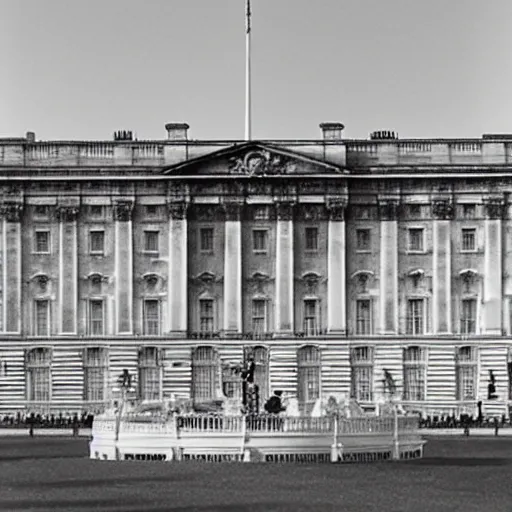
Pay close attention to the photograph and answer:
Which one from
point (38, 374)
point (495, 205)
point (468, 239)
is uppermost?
point (495, 205)

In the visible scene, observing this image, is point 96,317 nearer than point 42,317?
No

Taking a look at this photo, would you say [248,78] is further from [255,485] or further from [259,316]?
[255,485]

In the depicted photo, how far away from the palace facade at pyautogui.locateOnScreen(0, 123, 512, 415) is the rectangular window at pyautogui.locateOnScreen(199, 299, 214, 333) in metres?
0.12

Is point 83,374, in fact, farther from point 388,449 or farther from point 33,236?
point 388,449

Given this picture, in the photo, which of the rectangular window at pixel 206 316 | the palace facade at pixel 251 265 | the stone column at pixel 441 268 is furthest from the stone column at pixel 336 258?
the rectangular window at pixel 206 316

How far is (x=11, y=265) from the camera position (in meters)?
130

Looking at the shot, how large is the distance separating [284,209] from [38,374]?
16.4 m

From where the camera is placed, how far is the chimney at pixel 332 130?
130125 mm

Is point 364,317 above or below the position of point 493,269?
below

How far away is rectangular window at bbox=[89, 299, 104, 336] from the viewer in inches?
5098

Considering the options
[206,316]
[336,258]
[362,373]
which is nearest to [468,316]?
[362,373]

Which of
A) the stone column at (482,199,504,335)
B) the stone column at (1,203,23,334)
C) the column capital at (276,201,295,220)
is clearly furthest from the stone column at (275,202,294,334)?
the stone column at (1,203,23,334)

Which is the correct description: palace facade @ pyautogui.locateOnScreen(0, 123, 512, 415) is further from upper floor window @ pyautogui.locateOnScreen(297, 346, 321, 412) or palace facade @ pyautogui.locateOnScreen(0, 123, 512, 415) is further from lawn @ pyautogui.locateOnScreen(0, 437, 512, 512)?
lawn @ pyautogui.locateOnScreen(0, 437, 512, 512)

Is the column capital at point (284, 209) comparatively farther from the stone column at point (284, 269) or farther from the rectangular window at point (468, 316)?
the rectangular window at point (468, 316)
